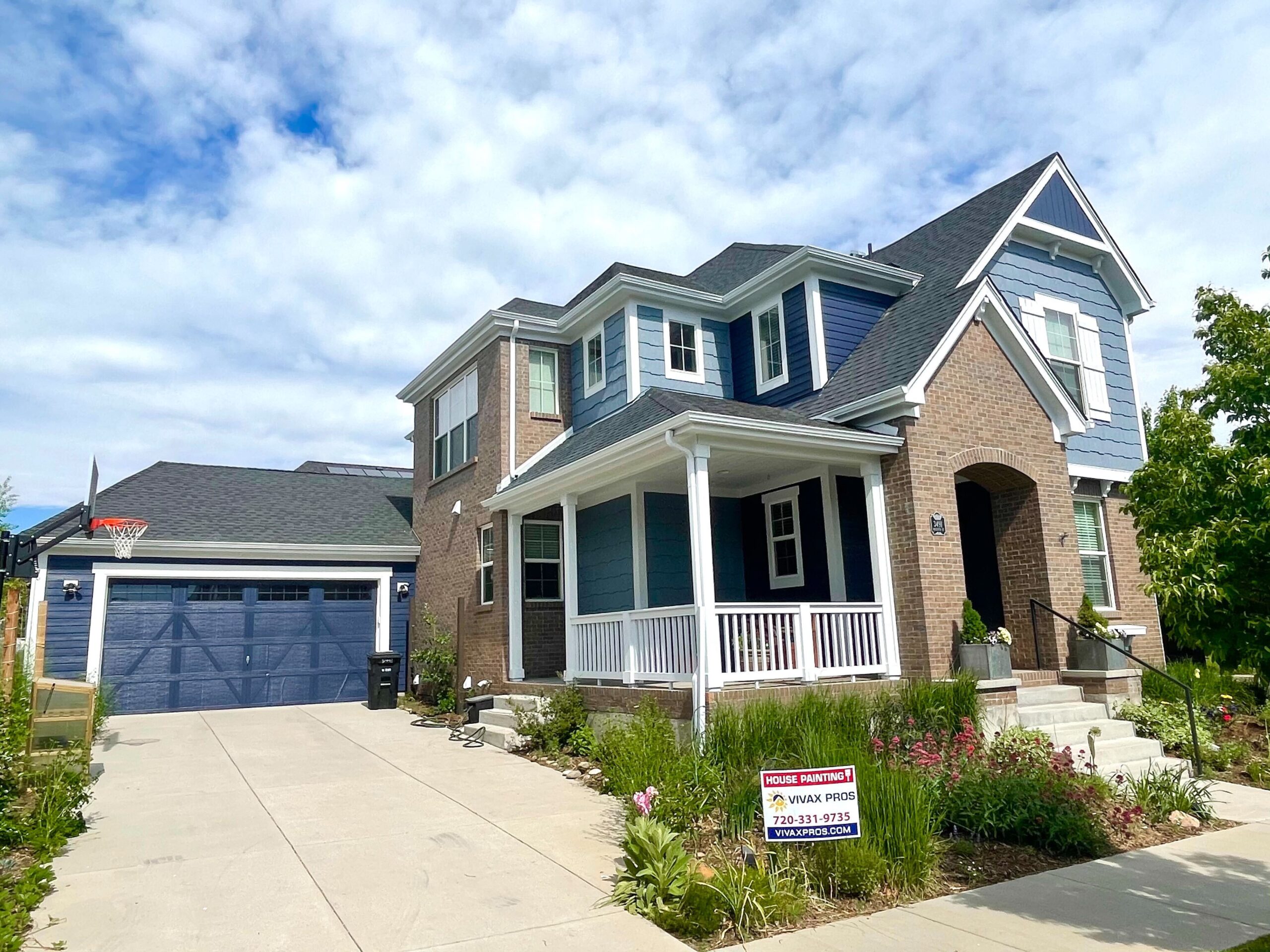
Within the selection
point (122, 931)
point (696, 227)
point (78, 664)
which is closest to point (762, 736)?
point (122, 931)

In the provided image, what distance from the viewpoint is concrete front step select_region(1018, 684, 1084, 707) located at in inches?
416

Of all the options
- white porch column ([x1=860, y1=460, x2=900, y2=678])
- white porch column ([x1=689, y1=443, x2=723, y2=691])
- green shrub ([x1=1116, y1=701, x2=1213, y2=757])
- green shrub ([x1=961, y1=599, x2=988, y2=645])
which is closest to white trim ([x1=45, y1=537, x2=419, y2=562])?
white porch column ([x1=689, y1=443, x2=723, y2=691])

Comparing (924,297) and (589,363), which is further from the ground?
(924,297)

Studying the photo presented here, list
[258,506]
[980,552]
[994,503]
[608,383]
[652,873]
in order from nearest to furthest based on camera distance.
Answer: [652,873], [994,503], [980,552], [608,383], [258,506]

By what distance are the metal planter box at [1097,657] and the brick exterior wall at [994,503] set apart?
26 centimetres

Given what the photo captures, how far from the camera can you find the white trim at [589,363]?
49.3ft

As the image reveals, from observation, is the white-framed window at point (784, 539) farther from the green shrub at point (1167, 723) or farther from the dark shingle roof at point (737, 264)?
the green shrub at point (1167, 723)

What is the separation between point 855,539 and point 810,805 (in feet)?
23.5

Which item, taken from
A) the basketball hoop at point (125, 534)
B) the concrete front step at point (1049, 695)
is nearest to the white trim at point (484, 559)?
the basketball hoop at point (125, 534)

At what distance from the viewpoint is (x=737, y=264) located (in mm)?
17016

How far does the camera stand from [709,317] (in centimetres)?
1520

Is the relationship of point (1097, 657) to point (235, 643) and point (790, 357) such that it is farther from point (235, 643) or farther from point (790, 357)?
point (235, 643)

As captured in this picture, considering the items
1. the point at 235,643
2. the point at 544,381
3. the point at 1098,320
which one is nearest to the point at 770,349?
the point at 544,381

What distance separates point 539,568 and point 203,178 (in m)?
7.90
